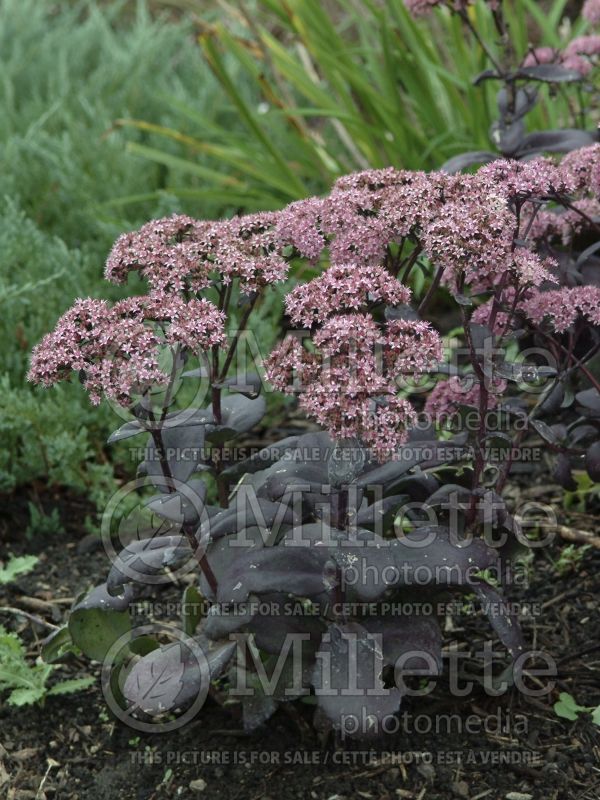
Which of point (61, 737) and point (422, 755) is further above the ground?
point (61, 737)

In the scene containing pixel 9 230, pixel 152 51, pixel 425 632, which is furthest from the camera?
pixel 152 51

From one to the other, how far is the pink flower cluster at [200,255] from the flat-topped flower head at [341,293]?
138 mm

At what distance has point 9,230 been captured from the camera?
11.2 feet

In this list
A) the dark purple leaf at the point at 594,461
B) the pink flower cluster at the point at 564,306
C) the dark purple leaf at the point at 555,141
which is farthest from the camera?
the dark purple leaf at the point at 555,141

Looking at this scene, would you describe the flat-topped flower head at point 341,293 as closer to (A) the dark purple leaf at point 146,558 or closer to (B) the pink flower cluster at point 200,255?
(B) the pink flower cluster at point 200,255

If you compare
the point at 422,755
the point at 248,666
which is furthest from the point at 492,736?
the point at 248,666

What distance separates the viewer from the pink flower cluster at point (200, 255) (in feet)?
5.92

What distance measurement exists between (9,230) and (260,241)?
185cm

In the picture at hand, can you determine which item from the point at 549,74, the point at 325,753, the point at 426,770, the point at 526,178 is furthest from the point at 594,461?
the point at 549,74

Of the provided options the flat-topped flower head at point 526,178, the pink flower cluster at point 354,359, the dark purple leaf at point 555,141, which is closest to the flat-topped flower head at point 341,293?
the pink flower cluster at point 354,359

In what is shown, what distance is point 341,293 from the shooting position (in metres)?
1.68

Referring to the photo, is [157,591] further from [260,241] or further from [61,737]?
[260,241]

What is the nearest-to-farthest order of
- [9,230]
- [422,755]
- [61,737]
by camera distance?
[422,755]
[61,737]
[9,230]

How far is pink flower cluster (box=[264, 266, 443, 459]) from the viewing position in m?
1.58
